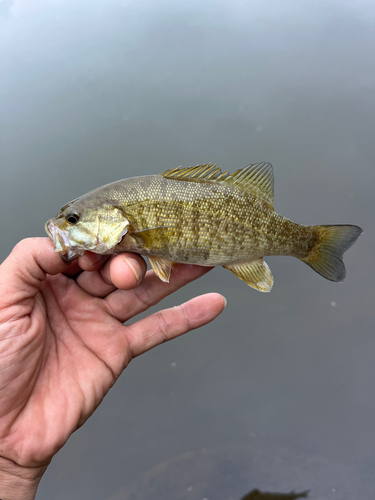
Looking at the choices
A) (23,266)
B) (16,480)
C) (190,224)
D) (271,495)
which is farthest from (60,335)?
(271,495)

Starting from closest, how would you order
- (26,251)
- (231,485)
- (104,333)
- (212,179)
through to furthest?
(26,251)
(212,179)
(104,333)
(231,485)

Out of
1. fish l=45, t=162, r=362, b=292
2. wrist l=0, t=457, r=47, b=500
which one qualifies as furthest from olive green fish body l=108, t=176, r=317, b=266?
wrist l=0, t=457, r=47, b=500

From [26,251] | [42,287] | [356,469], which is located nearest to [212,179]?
[26,251]

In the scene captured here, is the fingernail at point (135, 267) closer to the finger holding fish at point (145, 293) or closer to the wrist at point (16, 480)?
the finger holding fish at point (145, 293)

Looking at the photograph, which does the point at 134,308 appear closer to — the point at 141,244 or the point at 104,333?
the point at 104,333

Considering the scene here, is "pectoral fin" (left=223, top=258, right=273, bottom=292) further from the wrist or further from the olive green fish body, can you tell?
the wrist
